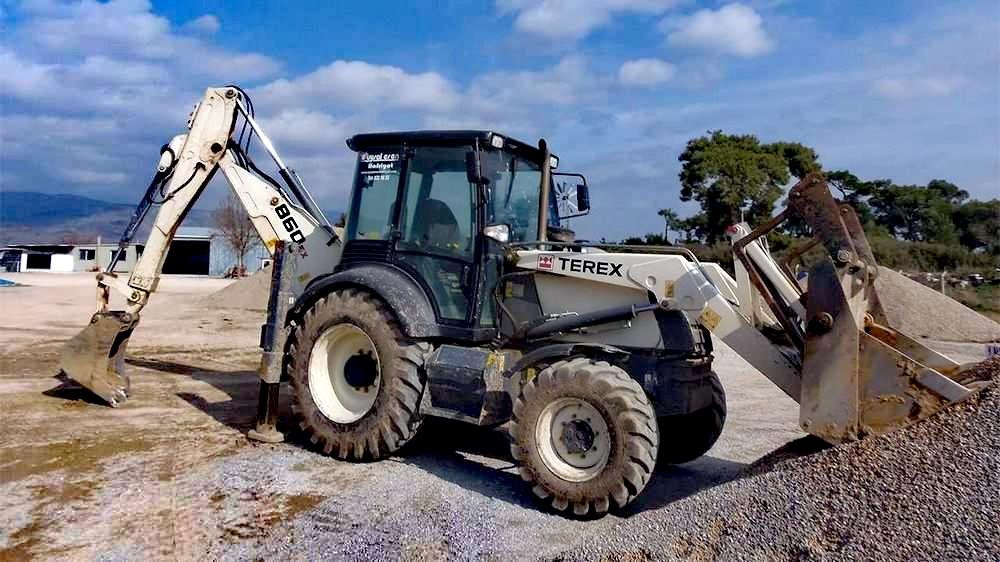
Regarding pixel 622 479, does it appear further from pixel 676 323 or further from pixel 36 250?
pixel 36 250

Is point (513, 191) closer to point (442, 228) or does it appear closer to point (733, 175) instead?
point (442, 228)

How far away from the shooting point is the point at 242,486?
553 centimetres

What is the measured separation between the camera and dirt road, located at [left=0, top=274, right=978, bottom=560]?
4531mm

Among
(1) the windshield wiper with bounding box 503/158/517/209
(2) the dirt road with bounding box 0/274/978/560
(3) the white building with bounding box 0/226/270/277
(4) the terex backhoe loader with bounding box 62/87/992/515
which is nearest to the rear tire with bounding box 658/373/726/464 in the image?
(4) the terex backhoe loader with bounding box 62/87/992/515

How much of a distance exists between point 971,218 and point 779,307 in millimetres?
30808

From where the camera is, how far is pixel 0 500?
5.12 m

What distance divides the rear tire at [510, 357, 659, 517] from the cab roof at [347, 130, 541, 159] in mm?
1991

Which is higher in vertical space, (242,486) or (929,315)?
(929,315)

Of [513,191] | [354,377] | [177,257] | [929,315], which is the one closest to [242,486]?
[354,377]

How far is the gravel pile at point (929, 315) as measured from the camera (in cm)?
1606

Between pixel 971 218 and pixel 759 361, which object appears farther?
pixel 971 218

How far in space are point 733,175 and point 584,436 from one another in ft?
77.1

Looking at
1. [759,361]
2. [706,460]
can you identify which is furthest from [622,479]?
[706,460]

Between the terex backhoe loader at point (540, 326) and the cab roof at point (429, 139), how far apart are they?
2cm
